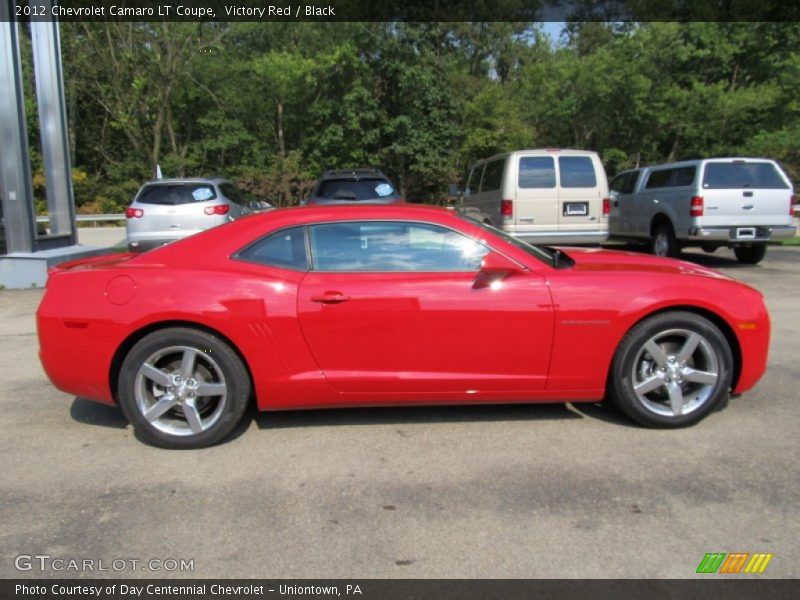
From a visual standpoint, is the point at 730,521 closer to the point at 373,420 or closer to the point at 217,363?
the point at 373,420

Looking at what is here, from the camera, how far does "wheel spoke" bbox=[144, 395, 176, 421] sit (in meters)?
3.82

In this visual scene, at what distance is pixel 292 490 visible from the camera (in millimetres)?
3312

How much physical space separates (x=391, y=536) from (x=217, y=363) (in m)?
1.60

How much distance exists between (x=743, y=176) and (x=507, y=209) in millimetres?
4144

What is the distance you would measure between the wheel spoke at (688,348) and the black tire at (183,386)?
9.05ft

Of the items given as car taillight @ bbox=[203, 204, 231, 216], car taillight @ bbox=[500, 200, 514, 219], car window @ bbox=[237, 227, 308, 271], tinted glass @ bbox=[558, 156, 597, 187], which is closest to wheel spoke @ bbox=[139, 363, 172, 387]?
car window @ bbox=[237, 227, 308, 271]

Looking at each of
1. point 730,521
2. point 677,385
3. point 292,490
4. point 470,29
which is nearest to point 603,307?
A: point 677,385

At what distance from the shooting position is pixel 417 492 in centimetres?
326

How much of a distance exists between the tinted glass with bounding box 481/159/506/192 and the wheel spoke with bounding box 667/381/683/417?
8126 millimetres

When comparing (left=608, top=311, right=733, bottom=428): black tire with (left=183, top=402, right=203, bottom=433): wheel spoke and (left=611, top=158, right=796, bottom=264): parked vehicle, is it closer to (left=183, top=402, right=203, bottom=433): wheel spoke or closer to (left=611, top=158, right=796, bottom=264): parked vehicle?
(left=183, top=402, right=203, bottom=433): wheel spoke

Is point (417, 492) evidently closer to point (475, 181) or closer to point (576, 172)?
point (576, 172)

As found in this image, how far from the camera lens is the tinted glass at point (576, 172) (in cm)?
1131
